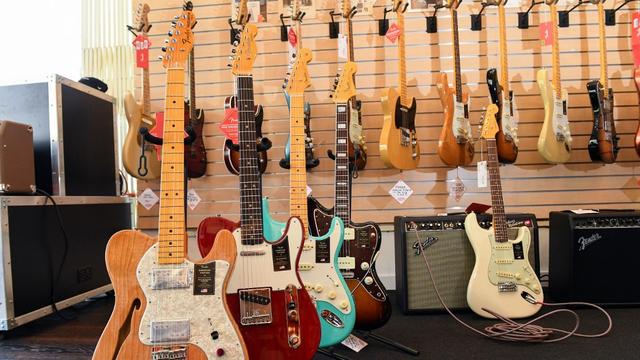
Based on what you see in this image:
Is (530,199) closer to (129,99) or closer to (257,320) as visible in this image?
(257,320)

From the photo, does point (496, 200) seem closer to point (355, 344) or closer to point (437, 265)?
point (437, 265)

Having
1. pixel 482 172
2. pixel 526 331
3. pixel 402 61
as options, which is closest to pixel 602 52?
pixel 482 172

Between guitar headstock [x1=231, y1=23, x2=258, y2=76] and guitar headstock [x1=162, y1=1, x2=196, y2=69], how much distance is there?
0.64 feet

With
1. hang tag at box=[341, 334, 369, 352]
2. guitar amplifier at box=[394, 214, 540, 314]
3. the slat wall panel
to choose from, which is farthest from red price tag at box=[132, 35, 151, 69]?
hang tag at box=[341, 334, 369, 352]

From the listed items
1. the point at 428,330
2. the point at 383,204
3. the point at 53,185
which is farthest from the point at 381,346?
the point at 53,185

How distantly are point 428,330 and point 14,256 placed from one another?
188cm

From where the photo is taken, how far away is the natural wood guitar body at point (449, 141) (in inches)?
97.4

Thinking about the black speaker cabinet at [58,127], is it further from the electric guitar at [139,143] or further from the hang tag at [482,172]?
the hang tag at [482,172]

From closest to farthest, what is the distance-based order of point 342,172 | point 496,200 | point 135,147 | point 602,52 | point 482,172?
point 342,172
point 496,200
point 482,172
point 135,147
point 602,52

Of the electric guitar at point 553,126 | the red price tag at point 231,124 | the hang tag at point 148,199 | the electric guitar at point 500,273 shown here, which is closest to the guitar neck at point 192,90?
the hang tag at point 148,199

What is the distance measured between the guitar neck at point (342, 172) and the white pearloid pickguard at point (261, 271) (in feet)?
1.52

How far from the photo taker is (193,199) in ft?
9.05

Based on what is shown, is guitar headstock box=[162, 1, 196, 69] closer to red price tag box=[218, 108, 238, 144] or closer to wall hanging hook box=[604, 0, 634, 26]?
red price tag box=[218, 108, 238, 144]

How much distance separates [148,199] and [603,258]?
2.73 meters
